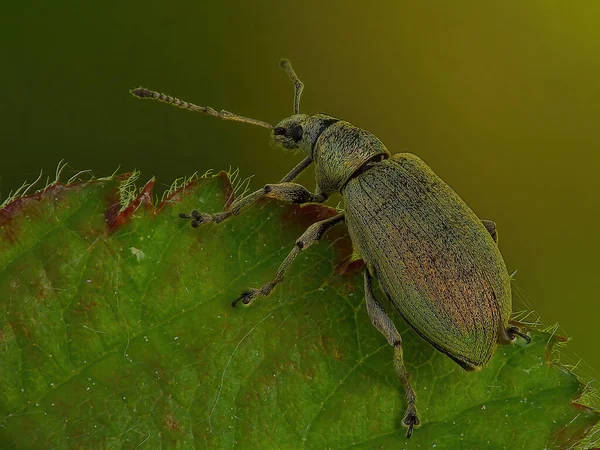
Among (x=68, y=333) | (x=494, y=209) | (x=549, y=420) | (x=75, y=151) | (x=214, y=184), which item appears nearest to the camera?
(x=68, y=333)

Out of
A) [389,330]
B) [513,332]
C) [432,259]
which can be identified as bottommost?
[389,330]

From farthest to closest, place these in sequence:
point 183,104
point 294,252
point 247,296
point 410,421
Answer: point 183,104
point 294,252
point 247,296
point 410,421

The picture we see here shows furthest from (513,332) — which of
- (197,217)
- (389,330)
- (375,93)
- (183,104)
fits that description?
(375,93)

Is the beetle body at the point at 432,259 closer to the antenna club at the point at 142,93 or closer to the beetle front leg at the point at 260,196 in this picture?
the beetle front leg at the point at 260,196

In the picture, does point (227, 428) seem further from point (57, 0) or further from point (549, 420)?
point (57, 0)

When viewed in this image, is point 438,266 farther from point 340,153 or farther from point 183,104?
point 183,104

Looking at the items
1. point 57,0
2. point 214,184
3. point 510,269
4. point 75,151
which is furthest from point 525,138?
point 57,0

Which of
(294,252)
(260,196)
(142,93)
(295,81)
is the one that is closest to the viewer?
(294,252)
